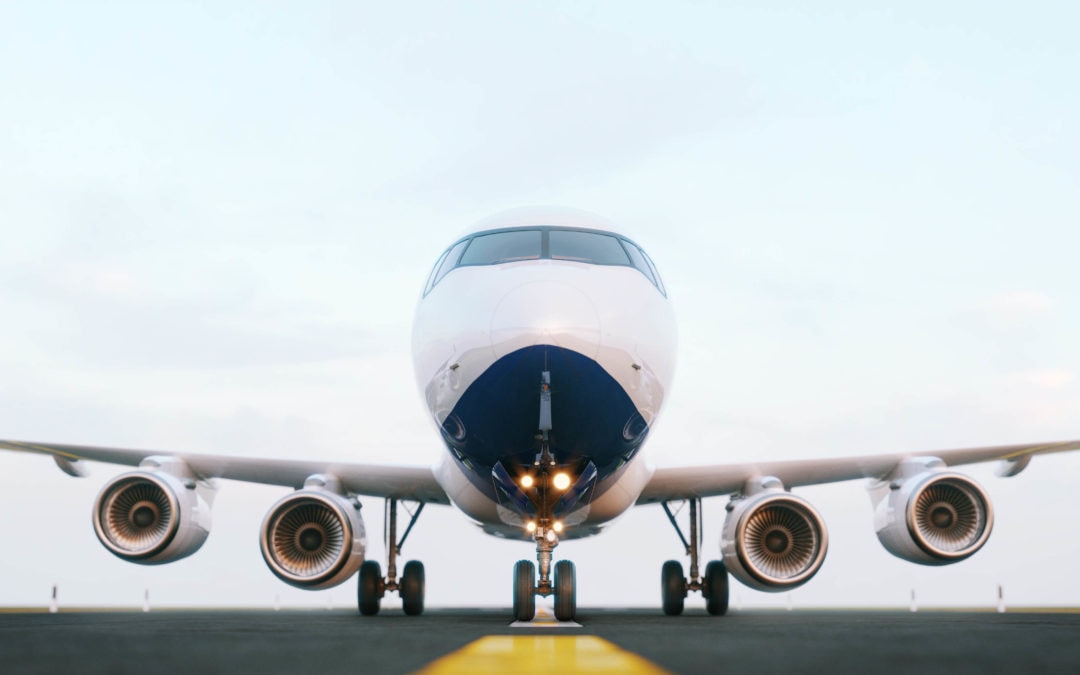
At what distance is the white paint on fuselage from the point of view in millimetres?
9562

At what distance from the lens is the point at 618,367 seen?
9.94 m

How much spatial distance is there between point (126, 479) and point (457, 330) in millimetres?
7005

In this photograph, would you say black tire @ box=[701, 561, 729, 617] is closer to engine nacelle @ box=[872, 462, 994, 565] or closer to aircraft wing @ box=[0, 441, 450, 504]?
engine nacelle @ box=[872, 462, 994, 565]

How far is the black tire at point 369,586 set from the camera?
16.4 metres

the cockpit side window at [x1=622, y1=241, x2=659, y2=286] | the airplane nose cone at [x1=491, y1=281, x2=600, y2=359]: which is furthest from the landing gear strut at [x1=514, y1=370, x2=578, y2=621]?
the cockpit side window at [x1=622, y1=241, x2=659, y2=286]

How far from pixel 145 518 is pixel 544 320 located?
818 cm

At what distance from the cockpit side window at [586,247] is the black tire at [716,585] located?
7301mm

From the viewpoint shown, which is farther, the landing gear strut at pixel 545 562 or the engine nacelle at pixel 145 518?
the engine nacelle at pixel 145 518

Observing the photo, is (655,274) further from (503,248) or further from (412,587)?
(412,587)

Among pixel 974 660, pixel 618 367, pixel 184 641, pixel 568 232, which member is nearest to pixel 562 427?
pixel 618 367

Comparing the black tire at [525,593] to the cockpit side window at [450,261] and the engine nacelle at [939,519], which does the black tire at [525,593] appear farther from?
the engine nacelle at [939,519]

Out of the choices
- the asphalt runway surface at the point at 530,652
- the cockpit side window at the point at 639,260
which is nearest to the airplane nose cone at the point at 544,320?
the cockpit side window at the point at 639,260

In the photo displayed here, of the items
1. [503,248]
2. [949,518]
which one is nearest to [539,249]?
[503,248]

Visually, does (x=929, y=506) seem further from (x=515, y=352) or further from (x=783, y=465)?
(x=515, y=352)
